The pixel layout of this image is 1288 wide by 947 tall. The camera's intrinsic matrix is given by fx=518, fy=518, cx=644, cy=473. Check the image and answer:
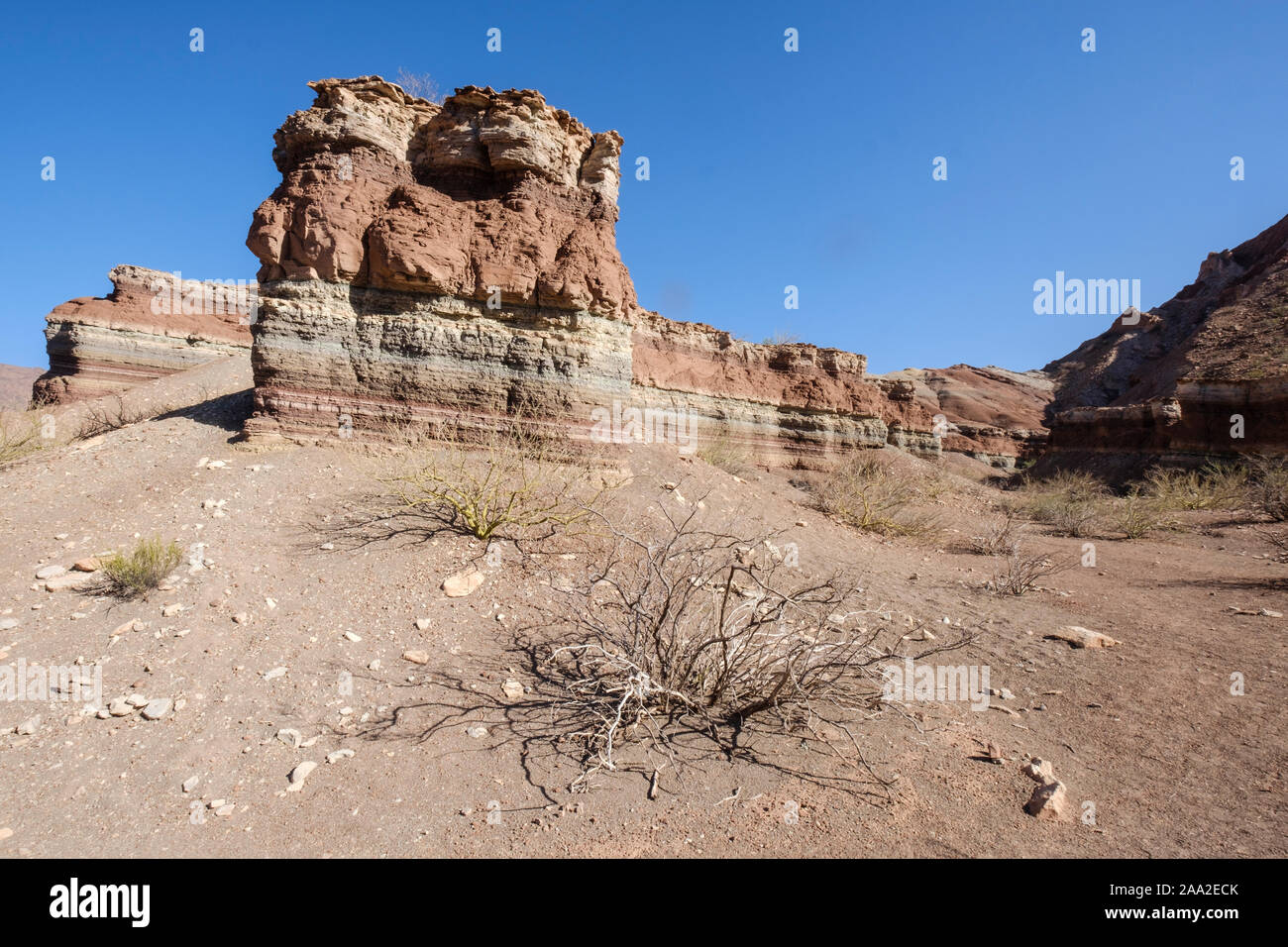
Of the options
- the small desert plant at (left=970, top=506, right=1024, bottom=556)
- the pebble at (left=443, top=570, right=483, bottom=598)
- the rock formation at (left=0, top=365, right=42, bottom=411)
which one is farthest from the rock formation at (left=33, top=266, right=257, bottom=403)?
the rock formation at (left=0, top=365, right=42, bottom=411)

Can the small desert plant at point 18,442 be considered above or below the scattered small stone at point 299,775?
above

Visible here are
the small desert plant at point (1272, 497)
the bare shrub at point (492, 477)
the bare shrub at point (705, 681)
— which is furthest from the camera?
the small desert plant at point (1272, 497)

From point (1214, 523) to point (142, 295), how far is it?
29648 millimetres

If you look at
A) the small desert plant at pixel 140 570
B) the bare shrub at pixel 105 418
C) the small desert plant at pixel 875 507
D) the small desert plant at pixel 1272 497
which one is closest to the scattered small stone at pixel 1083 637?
the small desert plant at pixel 875 507

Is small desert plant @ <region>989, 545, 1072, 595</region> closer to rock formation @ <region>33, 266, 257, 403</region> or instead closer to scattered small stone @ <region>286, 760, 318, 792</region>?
scattered small stone @ <region>286, 760, 318, 792</region>

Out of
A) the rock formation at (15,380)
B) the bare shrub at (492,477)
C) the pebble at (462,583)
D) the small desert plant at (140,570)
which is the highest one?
the rock formation at (15,380)

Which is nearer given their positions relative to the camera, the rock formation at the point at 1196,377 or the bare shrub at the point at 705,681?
the bare shrub at the point at 705,681

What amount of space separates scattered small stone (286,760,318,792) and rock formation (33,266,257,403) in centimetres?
1600

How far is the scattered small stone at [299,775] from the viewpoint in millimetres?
2607

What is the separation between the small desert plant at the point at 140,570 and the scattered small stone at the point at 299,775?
257cm

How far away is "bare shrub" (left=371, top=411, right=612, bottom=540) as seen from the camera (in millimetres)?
5449

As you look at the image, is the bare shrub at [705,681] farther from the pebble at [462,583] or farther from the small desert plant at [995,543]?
the small desert plant at [995,543]

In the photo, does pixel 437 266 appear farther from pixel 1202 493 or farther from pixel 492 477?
pixel 1202 493
